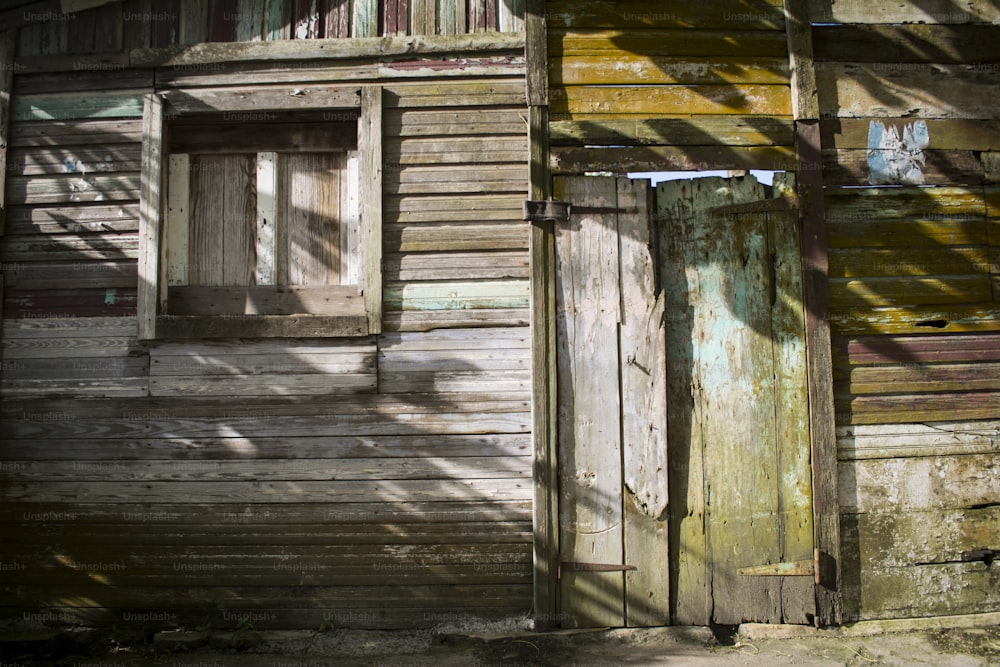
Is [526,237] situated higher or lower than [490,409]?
higher

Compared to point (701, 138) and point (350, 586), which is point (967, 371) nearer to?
point (701, 138)

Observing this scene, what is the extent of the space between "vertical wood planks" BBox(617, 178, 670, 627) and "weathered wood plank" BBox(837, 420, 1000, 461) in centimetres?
116

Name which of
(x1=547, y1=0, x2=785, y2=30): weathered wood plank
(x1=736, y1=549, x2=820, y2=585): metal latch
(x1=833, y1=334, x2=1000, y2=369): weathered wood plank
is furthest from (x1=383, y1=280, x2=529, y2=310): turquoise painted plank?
(x1=736, y1=549, x2=820, y2=585): metal latch

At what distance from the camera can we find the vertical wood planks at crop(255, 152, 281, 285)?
172 inches

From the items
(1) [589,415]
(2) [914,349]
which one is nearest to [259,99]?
(1) [589,415]

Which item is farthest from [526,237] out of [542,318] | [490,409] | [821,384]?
[821,384]

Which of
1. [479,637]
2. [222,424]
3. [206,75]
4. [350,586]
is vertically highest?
[206,75]

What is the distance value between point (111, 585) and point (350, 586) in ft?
4.99

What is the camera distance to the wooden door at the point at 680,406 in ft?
13.0

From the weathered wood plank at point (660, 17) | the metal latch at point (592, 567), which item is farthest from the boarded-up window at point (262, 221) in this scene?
the metal latch at point (592, 567)

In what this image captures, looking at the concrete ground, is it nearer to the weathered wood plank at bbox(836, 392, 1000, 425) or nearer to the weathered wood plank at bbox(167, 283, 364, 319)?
the weathered wood plank at bbox(836, 392, 1000, 425)

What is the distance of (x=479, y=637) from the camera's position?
390 centimetres

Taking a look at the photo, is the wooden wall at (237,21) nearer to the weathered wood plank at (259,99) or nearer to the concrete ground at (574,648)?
the weathered wood plank at (259,99)

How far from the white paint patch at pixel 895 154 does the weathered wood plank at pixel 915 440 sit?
1561 mm
